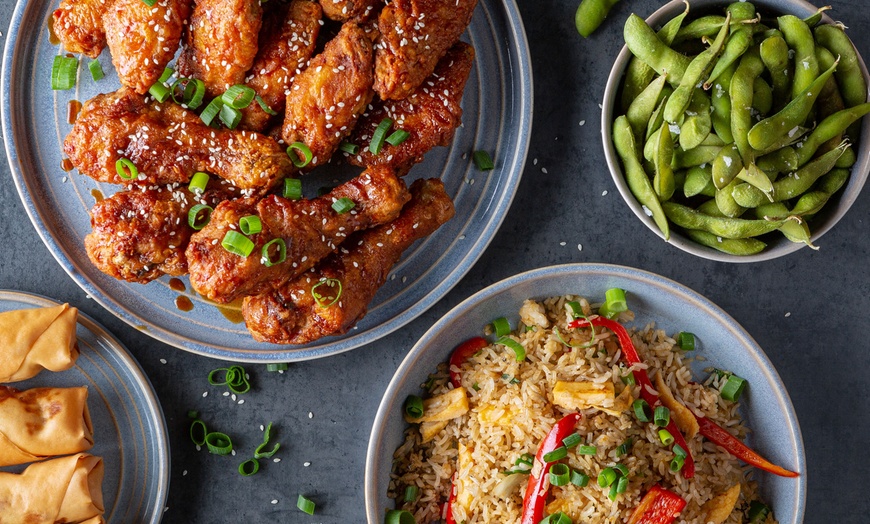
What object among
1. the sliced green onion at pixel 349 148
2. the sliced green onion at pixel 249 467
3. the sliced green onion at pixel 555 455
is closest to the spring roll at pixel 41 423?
the sliced green onion at pixel 249 467

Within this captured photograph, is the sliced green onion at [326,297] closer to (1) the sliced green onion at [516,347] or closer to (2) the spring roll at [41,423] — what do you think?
(1) the sliced green onion at [516,347]

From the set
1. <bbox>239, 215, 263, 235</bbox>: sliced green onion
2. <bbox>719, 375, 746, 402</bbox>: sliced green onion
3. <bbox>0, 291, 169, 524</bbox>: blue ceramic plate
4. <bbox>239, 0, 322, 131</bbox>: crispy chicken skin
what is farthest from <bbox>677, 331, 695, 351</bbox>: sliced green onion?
<bbox>0, 291, 169, 524</bbox>: blue ceramic plate

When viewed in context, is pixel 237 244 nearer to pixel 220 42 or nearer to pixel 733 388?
pixel 220 42

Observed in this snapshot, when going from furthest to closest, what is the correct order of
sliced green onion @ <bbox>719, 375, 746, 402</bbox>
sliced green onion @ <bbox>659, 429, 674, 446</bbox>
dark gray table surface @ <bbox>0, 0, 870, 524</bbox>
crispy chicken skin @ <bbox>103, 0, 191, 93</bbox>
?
dark gray table surface @ <bbox>0, 0, 870, 524</bbox>
sliced green onion @ <bbox>719, 375, 746, 402</bbox>
sliced green onion @ <bbox>659, 429, 674, 446</bbox>
crispy chicken skin @ <bbox>103, 0, 191, 93</bbox>

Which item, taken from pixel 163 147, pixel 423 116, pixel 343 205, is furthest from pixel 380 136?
pixel 163 147

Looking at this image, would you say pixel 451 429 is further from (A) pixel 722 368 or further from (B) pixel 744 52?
(B) pixel 744 52

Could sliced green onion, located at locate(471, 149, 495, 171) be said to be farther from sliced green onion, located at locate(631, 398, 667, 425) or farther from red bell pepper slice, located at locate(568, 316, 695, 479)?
sliced green onion, located at locate(631, 398, 667, 425)
